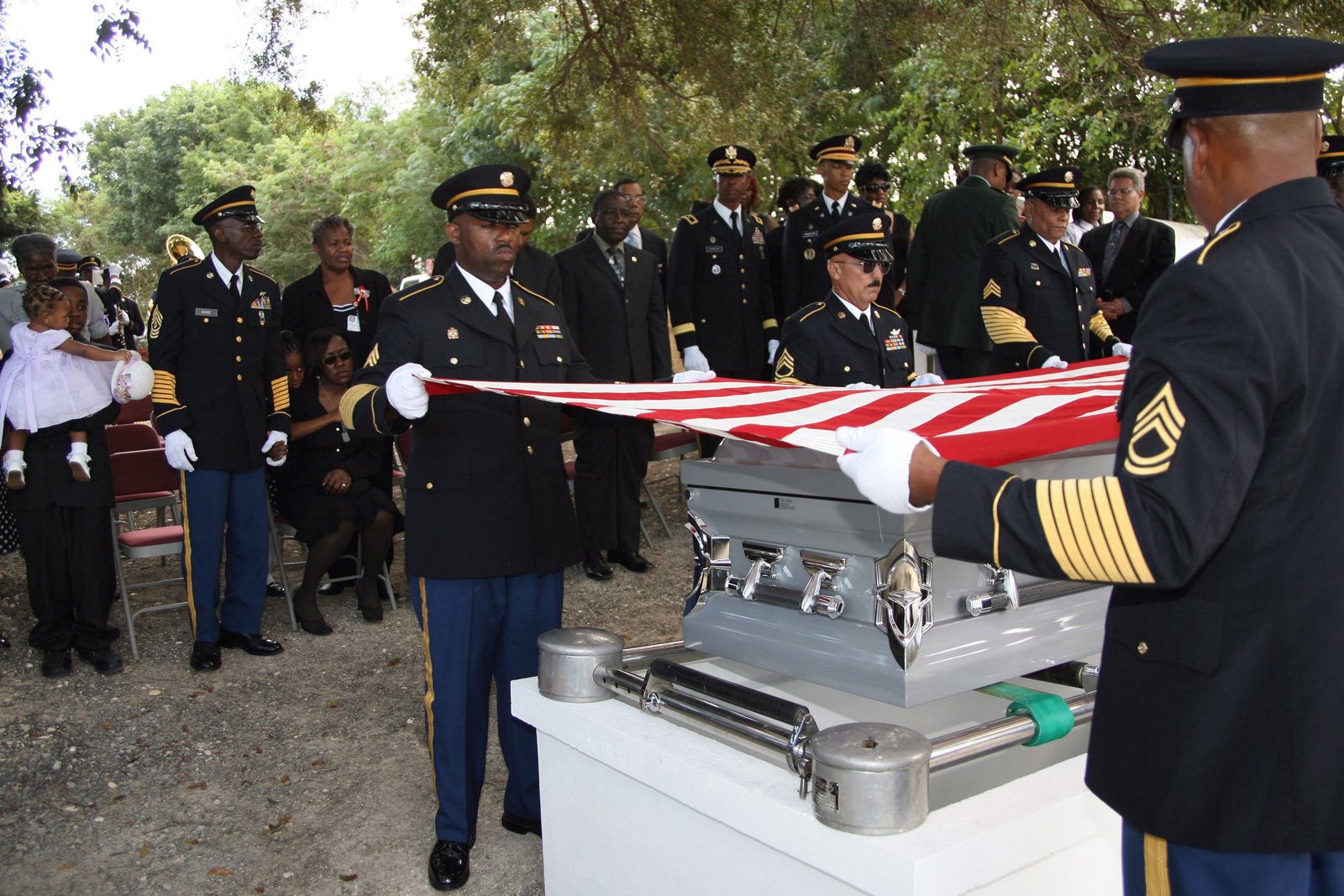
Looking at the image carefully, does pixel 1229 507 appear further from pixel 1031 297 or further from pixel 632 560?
pixel 632 560

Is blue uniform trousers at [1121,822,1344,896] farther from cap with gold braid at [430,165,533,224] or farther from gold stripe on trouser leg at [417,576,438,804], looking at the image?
cap with gold braid at [430,165,533,224]

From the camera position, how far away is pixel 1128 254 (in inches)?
285

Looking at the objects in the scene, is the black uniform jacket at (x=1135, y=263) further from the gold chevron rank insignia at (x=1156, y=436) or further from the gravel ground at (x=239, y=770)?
the gold chevron rank insignia at (x=1156, y=436)

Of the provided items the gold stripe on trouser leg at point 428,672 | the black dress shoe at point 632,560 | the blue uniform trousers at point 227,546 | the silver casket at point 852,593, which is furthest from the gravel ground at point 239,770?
the silver casket at point 852,593

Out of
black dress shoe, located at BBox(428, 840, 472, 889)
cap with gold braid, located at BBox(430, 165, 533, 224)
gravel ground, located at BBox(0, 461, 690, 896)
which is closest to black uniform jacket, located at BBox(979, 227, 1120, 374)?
gravel ground, located at BBox(0, 461, 690, 896)

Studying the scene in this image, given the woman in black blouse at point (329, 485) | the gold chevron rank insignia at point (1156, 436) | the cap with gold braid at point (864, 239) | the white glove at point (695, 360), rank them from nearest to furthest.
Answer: the gold chevron rank insignia at point (1156, 436), the cap with gold braid at point (864, 239), the woman in black blouse at point (329, 485), the white glove at point (695, 360)

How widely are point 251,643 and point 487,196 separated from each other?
2955mm

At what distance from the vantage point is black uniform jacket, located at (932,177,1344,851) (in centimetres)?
139

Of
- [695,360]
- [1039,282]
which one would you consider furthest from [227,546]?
[1039,282]

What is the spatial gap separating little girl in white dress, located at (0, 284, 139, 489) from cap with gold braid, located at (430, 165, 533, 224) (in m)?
2.38

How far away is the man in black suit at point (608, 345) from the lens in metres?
6.43

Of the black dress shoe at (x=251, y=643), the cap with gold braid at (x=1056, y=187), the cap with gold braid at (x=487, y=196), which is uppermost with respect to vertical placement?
the cap with gold braid at (x=1056, y=187)

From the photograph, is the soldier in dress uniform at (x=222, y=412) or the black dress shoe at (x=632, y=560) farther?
the black dress shoe at (x=632, y=560)

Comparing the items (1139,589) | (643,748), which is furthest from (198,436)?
(1139,589)
